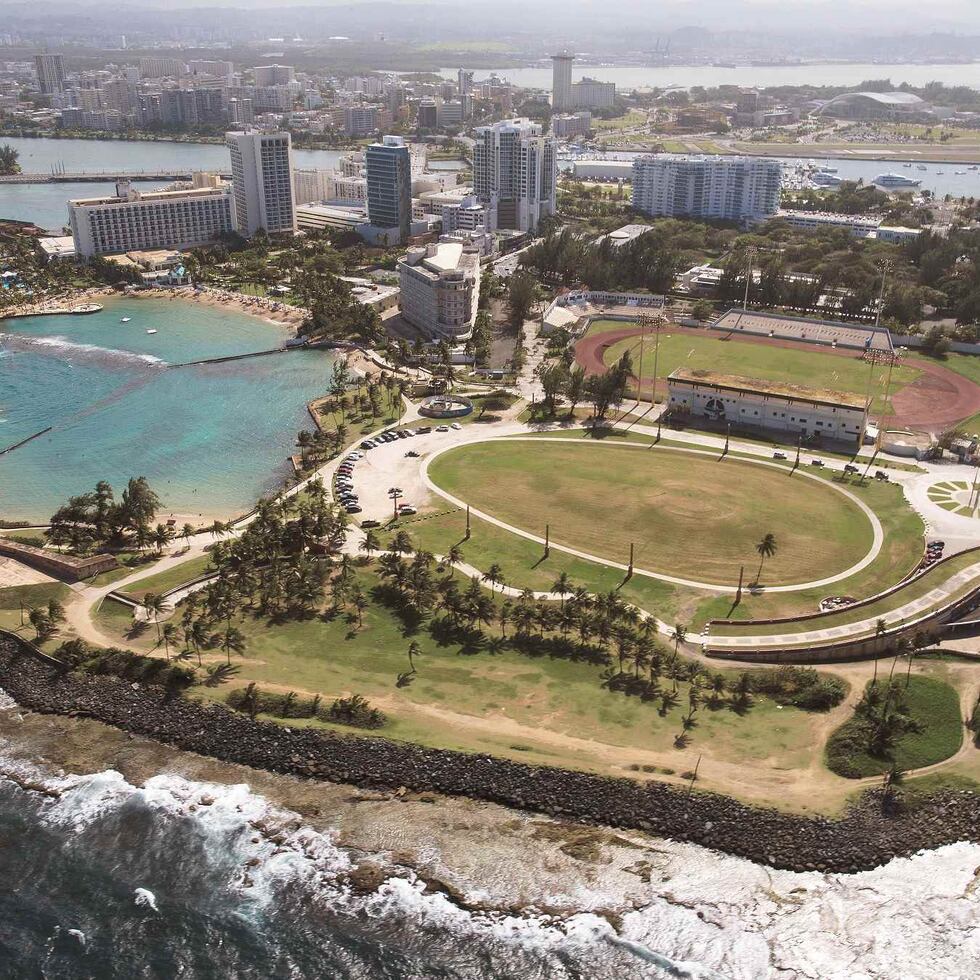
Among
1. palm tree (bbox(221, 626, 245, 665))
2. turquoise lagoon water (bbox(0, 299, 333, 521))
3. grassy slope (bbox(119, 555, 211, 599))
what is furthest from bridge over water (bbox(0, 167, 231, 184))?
palm tree (bbox(221, 626, 245, 665))

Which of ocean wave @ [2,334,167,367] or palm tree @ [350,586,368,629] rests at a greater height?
ocean wave @ [2,334,167,367]

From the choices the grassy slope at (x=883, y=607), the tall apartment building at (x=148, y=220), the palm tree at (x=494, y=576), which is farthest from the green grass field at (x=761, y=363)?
the tall apartment building at (x=148, y=220)

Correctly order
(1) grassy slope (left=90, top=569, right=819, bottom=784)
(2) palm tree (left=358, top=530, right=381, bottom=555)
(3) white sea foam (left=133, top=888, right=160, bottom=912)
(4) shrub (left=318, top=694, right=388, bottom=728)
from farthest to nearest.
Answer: (2) palm tree (left=358, top=530, right=381, bottom=555) < (4) shrub (left=318, top=694, right=388, bottom=728) < (1) grassy slope (left=90, top=569, right=819, bottom=784) < (3) white sea foam (left=133, top=888, right=160, bottom=912)

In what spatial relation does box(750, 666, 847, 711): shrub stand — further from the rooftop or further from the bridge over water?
the bridge over water

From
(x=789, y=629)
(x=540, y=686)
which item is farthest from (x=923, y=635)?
(x=540, y=686)

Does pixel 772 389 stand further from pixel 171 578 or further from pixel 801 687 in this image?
pixel 171 578

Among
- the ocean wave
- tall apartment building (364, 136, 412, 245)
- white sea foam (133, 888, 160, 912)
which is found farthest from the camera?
tall apartment building (364, 136, 412, 245)

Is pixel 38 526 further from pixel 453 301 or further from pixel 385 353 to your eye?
pixel 453 301
